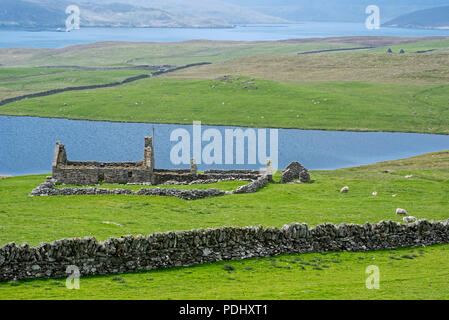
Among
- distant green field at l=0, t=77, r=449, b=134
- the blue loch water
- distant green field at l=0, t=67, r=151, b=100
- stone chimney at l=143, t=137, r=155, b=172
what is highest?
distant green field at l=0, t=67, r=151, b=100

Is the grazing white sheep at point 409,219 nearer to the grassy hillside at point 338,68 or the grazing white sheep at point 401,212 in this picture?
the grazing white sheep at point 401,212

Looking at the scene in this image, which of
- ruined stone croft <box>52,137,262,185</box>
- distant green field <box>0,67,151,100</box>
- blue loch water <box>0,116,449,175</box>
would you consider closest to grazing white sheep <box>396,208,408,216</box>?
ruined stone croft <box>52,137,262,185</box>

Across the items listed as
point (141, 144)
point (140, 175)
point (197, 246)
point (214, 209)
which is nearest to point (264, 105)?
point (141, 144)

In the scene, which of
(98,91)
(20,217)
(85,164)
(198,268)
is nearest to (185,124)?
(98,91)

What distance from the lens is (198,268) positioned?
2131cm

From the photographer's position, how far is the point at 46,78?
165 metres

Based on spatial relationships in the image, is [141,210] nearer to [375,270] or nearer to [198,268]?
[198,268]

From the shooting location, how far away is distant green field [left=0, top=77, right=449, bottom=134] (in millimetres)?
105625

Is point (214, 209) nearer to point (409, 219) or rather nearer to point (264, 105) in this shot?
point (409, 219)

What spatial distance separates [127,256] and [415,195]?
22.8m

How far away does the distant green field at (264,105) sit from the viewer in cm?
10562

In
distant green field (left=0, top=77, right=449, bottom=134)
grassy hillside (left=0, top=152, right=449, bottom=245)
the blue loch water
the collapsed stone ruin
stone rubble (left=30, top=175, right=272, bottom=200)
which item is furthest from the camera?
distant green field (left=0, top=77, right=449, bottom=134)

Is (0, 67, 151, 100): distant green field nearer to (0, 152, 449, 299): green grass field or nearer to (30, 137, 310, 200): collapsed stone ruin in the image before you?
(30, 137, 310, 200): collapsed stone ruin

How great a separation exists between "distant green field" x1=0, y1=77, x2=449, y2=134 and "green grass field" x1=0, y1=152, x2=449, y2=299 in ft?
204
